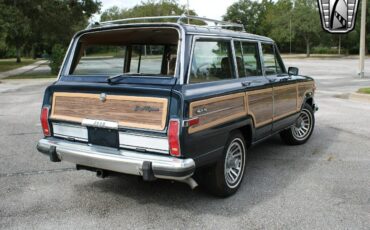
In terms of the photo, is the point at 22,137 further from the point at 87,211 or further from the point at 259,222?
the point at 259,222

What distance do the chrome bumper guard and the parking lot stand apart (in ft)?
1.66

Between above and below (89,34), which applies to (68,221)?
below

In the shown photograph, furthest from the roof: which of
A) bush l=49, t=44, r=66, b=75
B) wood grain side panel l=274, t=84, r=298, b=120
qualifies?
bush l=49, t=44, r=66, b=75

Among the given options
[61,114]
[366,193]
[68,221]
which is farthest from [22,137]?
[366,193]

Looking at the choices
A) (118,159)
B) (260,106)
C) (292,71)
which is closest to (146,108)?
(118,159)

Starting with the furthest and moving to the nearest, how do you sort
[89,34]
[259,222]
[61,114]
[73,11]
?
[73,11]
[89,34]
[61,114]
[259,222]

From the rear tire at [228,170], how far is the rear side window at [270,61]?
57.6 inches

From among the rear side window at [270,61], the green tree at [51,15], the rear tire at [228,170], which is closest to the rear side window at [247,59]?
the rear side window at [270,61]

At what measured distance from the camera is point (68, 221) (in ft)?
13.6

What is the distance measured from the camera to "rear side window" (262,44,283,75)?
5.95 meters

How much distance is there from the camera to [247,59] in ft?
17.8

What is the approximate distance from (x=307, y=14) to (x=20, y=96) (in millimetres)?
47151

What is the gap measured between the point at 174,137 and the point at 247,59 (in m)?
1.97

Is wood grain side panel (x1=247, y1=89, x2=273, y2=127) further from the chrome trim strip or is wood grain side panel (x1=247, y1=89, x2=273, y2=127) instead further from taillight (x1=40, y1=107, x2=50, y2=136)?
taillight (x1=40, y1=107, x2=50, y2=136)
